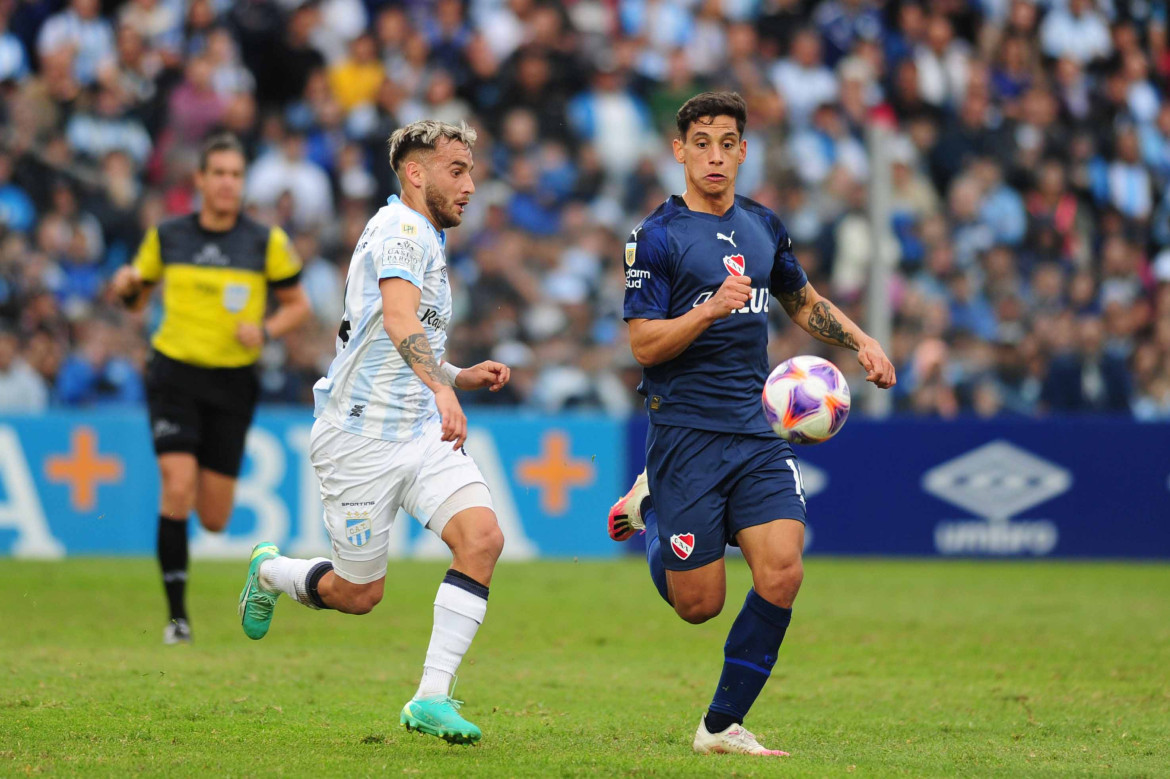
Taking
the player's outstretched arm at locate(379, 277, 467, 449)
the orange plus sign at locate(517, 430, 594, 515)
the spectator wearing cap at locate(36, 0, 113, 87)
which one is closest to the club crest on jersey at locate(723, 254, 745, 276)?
the player's outstretched arm at locate(379, 277, 467, 449)

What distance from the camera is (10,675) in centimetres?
780

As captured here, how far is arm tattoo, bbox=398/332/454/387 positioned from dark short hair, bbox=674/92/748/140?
145 cm

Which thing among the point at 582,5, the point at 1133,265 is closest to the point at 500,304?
the point at 582,5

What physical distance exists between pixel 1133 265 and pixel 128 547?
1140 centimetres

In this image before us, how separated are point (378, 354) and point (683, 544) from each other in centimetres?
147

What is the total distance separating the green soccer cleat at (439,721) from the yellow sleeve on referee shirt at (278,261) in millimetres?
4548

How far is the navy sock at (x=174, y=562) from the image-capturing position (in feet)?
30.4

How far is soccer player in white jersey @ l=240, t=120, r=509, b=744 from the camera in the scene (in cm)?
602

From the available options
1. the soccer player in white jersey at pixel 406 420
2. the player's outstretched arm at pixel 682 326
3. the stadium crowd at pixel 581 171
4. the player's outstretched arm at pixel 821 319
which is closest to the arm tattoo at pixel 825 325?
the player's outstretched arm at pixel 821 319

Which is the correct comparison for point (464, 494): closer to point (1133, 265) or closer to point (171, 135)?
point (171, 135)

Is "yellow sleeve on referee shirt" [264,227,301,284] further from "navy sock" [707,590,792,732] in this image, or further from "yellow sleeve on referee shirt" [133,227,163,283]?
"navy sock" [707,590,792,732]

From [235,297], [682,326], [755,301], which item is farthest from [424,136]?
[235,297]

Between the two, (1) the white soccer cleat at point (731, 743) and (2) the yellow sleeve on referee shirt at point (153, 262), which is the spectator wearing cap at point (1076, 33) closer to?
(2) the yellow sleeve on referee shirt at point (153, 262)

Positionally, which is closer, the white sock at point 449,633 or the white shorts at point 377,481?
the white sock at point 449,633
